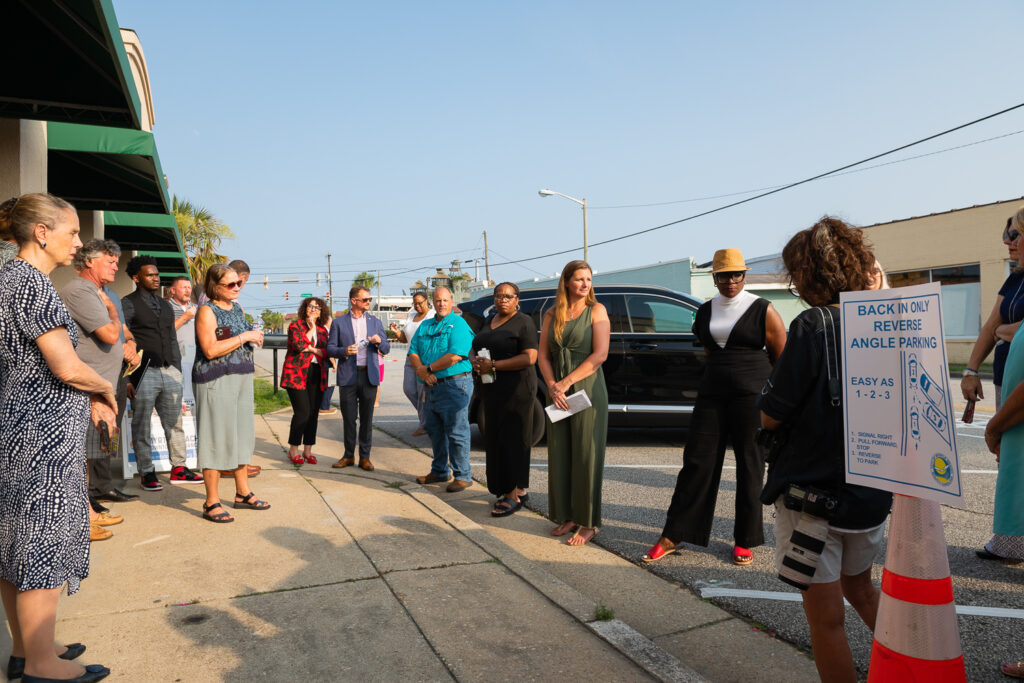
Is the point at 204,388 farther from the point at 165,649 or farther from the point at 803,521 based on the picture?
the point at 803,521

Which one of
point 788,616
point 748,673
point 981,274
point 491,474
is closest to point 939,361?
point 748,673

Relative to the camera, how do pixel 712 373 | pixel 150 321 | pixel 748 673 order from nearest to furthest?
pixel 748 673
pixel 712 373
pixel 150 321

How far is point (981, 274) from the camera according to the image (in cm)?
2259

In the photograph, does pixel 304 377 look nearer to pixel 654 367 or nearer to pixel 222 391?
pixel 222 391

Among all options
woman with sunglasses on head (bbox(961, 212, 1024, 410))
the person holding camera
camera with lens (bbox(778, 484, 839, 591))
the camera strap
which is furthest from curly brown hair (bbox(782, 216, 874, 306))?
woman with sunglasses on head (bbox(961, 212, 1024, 410))

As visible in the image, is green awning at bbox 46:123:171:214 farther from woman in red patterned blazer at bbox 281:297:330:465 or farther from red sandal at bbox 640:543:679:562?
red sandal at bbox 640:543:679:562

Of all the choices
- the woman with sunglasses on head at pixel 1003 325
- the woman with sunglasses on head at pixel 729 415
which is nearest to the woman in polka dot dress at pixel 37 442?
the woman with sunglasses on head at pixel 729 415

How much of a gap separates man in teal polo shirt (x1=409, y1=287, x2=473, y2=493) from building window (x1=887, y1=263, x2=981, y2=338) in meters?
21.6

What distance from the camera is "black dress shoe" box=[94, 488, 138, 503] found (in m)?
5.50

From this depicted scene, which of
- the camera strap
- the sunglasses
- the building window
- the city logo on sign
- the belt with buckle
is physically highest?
the building window

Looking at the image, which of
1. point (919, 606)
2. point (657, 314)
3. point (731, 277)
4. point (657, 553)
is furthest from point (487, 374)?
point (919, 606)

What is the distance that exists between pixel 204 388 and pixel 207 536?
3.57 feet

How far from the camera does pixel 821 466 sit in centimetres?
235

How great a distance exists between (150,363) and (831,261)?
18.9 ft
